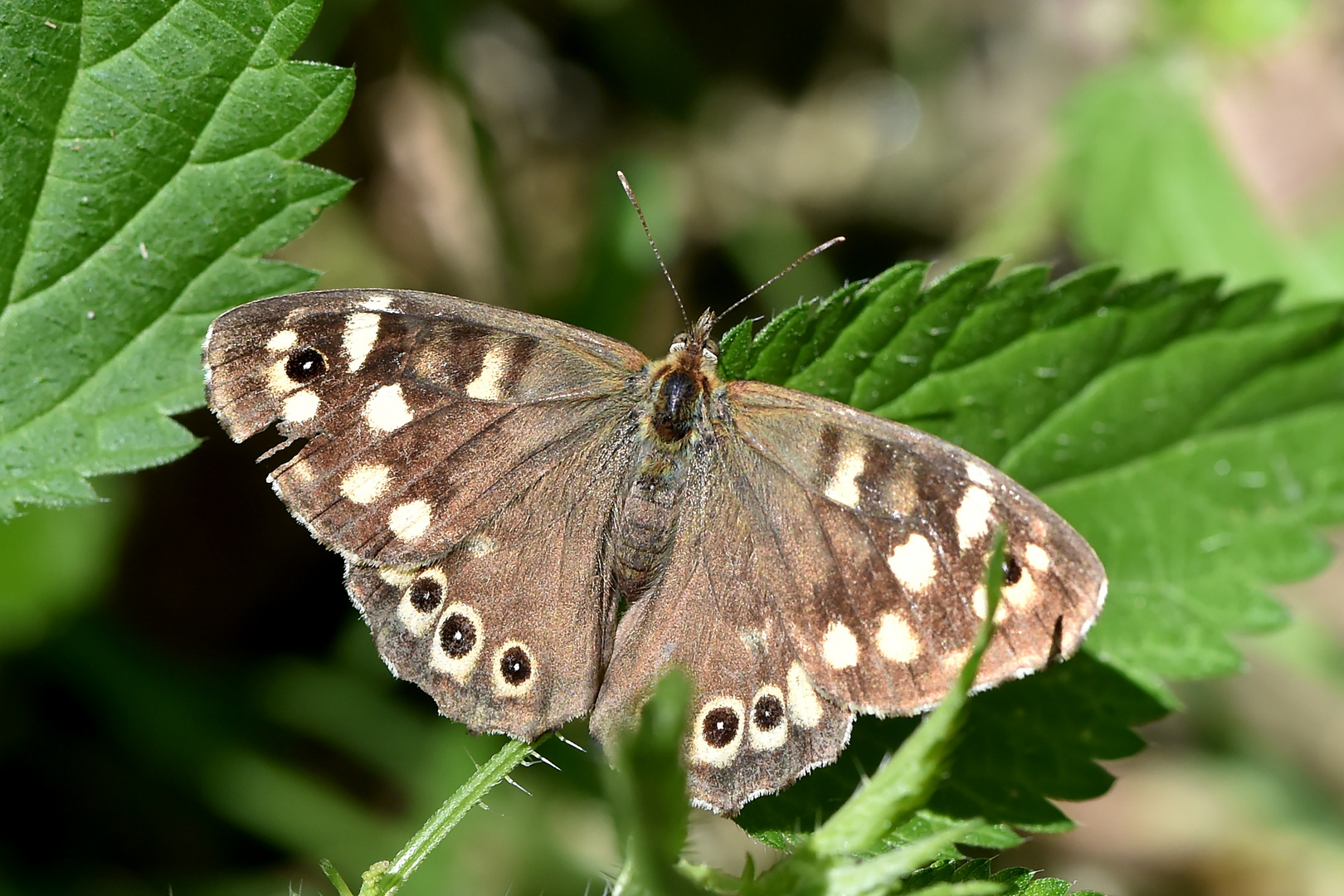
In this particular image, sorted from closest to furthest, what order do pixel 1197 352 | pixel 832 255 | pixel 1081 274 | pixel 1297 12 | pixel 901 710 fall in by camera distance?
pixel 901 710
pixel 1081 274
pixel 1197 352
pixel 1297 12
pixel 832 255

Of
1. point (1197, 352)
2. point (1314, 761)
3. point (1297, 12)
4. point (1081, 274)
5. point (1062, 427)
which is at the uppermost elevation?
point (1297, 12)

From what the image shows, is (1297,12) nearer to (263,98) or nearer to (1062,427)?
(1062,427)

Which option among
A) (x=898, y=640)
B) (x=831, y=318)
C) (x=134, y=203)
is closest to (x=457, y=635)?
(x=898, y=640)

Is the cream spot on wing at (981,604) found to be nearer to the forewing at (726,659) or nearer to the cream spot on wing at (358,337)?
the forewing at (726,659)

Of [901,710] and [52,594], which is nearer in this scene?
A: [901,710]

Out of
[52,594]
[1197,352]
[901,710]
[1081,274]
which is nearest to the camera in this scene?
[901,710]

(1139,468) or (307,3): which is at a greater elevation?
(307,3)

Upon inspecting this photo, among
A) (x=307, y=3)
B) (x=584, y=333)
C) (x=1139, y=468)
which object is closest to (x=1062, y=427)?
(x=1139, y=468)
